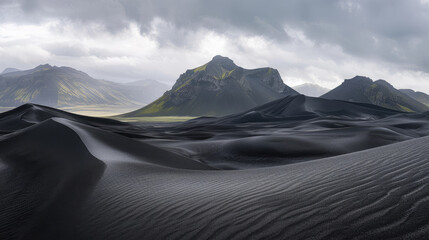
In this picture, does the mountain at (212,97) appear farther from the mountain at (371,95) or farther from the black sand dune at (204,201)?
the black sand dune at (204,201)

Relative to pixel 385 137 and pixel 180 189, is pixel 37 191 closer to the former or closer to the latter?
pixel 180 189

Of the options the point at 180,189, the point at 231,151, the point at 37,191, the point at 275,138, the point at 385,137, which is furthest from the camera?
the point at 385,137

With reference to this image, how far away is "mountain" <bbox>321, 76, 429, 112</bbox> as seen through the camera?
144m

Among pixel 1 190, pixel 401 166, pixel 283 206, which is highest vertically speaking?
pixel 401 166

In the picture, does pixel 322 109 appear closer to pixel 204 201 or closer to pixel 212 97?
pixel 204 201

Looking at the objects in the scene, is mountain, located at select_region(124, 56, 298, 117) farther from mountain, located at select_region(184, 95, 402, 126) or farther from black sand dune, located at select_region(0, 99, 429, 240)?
black sand dune, located at select_region(0, 99, 429, 240)

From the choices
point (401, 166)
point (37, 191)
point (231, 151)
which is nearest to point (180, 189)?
point (37, 191)

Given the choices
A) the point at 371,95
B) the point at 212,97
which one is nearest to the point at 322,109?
the point at 371,95

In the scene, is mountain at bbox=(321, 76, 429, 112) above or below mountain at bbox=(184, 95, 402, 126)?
above

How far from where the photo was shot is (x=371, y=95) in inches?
6097

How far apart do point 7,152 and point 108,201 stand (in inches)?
231

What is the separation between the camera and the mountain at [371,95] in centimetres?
14438

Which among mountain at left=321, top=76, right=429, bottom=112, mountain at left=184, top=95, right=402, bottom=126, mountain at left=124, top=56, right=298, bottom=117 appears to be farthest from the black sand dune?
mountain at left=321, top=76, right=429, bottom=112

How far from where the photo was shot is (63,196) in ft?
13.8
